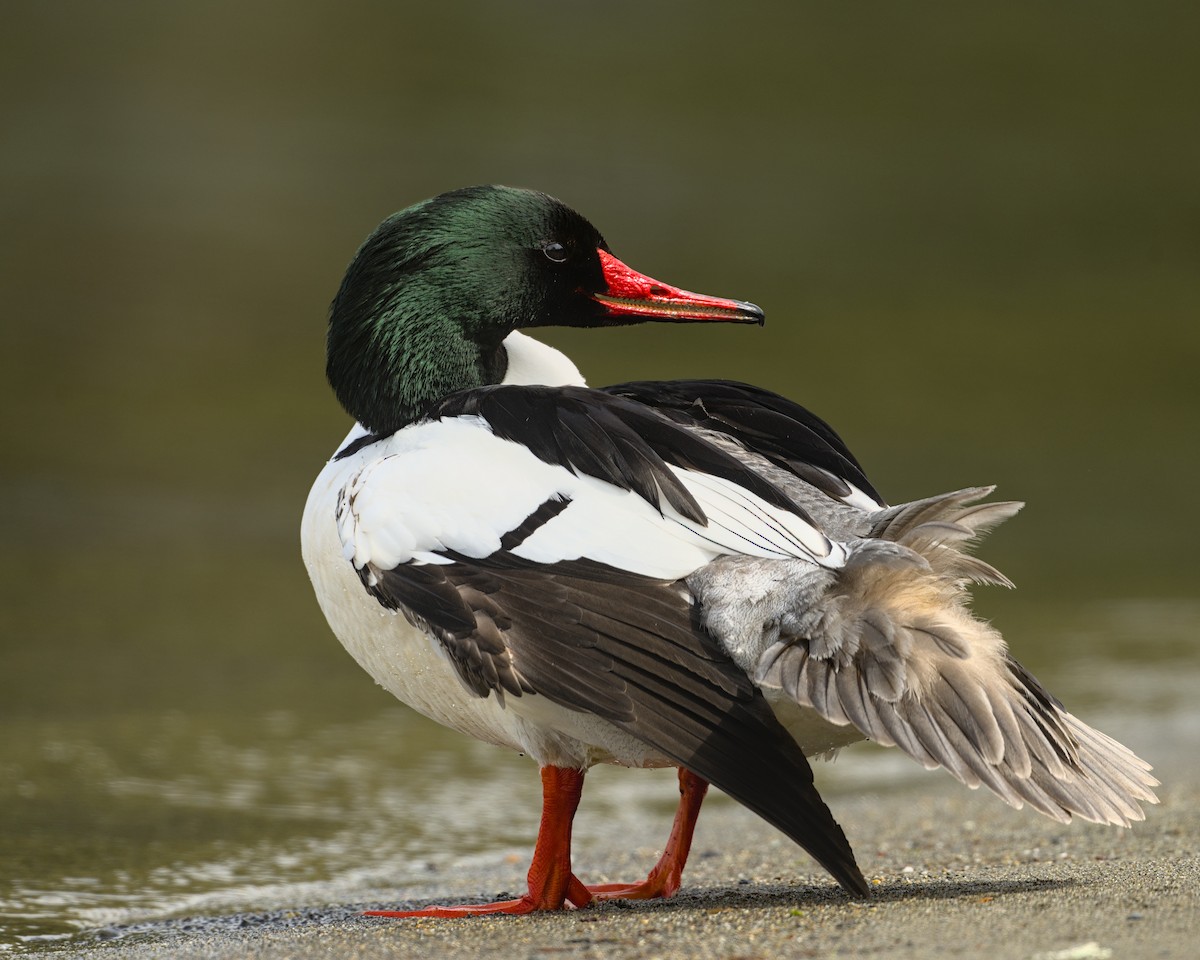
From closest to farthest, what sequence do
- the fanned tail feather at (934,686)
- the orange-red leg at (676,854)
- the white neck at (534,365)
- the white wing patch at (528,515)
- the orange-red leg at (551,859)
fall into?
the fanned tail feather at (934,686), the white wing patch at (528,515), the orange-red leg at (551,859), the orange-red leg at (676,854), the white neck at (534,365)

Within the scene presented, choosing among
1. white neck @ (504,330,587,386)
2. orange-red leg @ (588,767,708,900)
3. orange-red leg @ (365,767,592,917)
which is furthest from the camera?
white neck @ (504,330,587,386)

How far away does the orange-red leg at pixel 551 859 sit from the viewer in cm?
397

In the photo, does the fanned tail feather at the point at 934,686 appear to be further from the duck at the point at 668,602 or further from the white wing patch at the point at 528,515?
the white wing patch at the point at 528,515

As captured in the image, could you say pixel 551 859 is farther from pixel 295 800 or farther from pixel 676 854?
pixel 295 800

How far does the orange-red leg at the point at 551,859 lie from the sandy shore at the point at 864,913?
11 centimetres

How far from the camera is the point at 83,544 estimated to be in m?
10.8

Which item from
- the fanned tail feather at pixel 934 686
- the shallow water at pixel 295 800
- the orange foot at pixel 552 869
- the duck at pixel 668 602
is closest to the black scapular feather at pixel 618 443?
the duck at pixel 668 602

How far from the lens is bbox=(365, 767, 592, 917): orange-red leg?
397cm

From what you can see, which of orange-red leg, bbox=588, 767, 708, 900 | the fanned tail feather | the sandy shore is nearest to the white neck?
orange-red leg, bbox=588, 767, 708, 900

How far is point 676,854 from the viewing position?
14.0ft

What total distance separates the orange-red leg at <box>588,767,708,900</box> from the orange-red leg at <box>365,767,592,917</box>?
0.24 metres

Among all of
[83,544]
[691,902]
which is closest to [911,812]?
[691,902]

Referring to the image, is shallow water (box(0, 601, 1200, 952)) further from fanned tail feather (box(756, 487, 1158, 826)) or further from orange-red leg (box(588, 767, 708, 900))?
fanned tail feather (box(756, 487, 1158, 826))

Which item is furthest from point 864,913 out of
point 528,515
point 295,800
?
point 295,800
